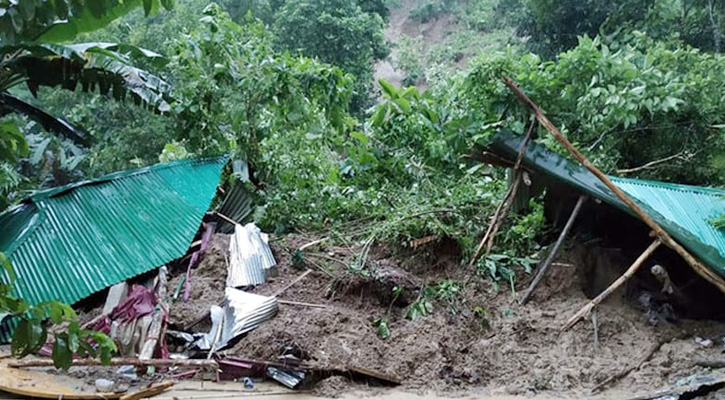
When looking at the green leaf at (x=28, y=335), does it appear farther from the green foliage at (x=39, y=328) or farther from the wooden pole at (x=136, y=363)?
the wooden pole at (x=136, y=363)

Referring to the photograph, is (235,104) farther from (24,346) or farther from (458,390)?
(24,346)

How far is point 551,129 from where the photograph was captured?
4.72 meters

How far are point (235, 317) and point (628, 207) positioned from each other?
10.6 ft

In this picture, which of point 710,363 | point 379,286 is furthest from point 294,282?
point 710,363

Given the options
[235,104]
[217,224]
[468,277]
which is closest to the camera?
[468,277]

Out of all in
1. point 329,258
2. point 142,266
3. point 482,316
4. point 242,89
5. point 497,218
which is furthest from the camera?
point 242,89

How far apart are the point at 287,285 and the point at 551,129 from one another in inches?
106

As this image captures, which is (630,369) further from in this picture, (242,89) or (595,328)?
(242,89)

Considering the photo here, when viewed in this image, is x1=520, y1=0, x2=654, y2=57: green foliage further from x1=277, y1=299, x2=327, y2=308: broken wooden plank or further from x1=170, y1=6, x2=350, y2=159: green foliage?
x1=277, y1=299, x2=327, y2=308: broken wooden plank

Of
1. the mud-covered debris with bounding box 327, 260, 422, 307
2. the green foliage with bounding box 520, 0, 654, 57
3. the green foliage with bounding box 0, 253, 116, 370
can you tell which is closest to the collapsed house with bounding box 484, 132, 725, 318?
the mud-covered debris with bounding box 327, 260, 422, 307

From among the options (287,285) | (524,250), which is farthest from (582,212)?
(287,285)

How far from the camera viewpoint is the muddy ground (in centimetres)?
397

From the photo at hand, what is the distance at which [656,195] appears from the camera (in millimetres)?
5133

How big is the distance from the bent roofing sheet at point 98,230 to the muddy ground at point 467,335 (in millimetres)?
632
